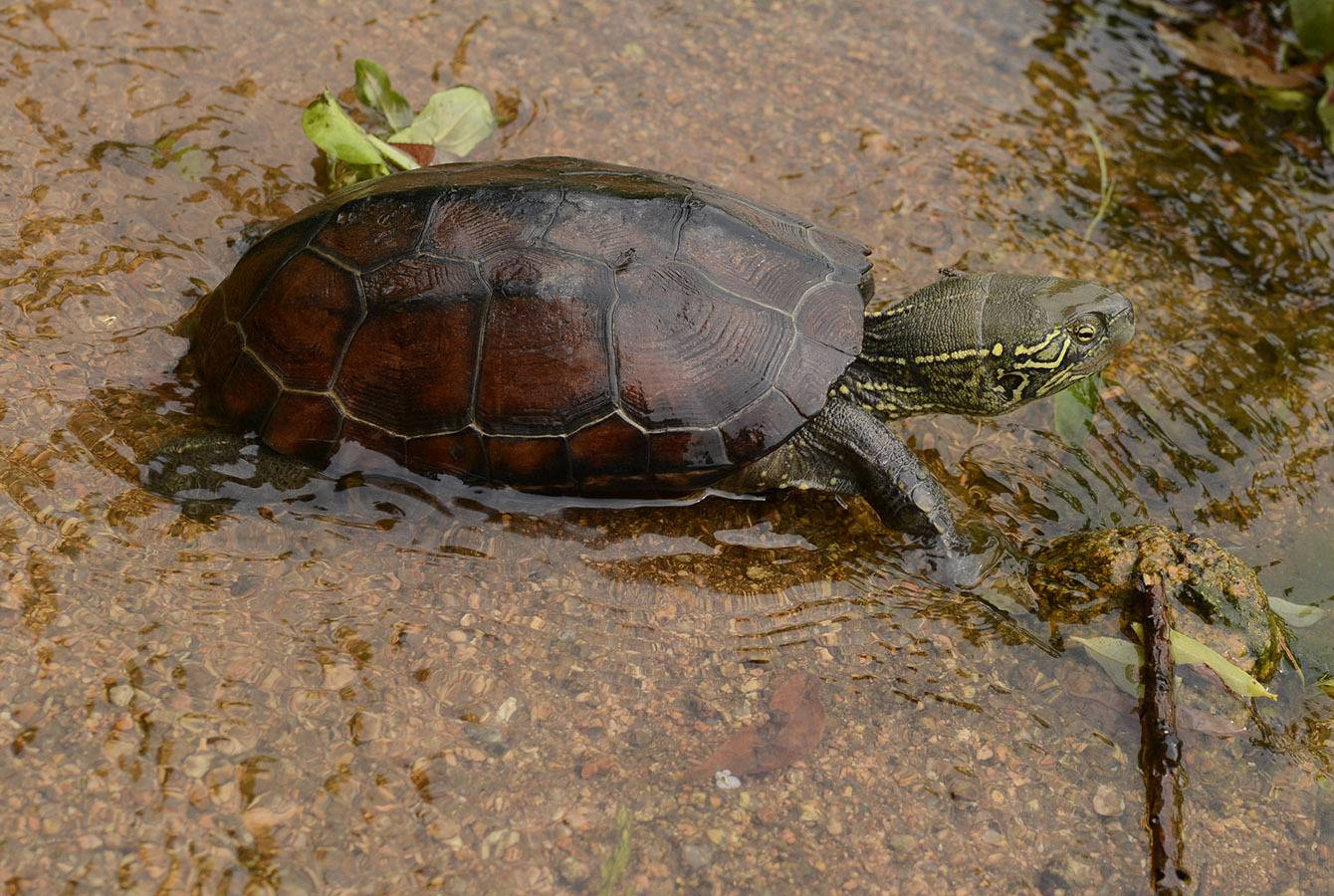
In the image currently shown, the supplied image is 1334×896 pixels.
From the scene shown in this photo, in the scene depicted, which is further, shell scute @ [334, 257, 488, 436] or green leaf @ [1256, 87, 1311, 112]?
green leaf @ [1256, 87, 1311, 112]

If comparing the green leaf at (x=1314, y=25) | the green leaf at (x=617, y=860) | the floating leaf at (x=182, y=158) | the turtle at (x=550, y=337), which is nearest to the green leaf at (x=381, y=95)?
the floating leaf at (x=182, y=158)

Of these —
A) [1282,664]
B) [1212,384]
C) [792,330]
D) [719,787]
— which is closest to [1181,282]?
[1212,384]

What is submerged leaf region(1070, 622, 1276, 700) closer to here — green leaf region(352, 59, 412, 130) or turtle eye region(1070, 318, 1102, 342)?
turtle eye region(1070, 318, 1102, 342)

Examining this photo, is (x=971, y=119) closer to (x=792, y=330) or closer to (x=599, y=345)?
(x=792, y=330)

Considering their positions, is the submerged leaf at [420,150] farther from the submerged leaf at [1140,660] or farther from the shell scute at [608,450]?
the submerged leaf at [1140,660]

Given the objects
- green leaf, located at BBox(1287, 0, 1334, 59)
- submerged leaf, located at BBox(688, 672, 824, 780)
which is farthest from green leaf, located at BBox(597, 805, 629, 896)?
green leaf, located at BBox(1287, 0, 1334, 59)
